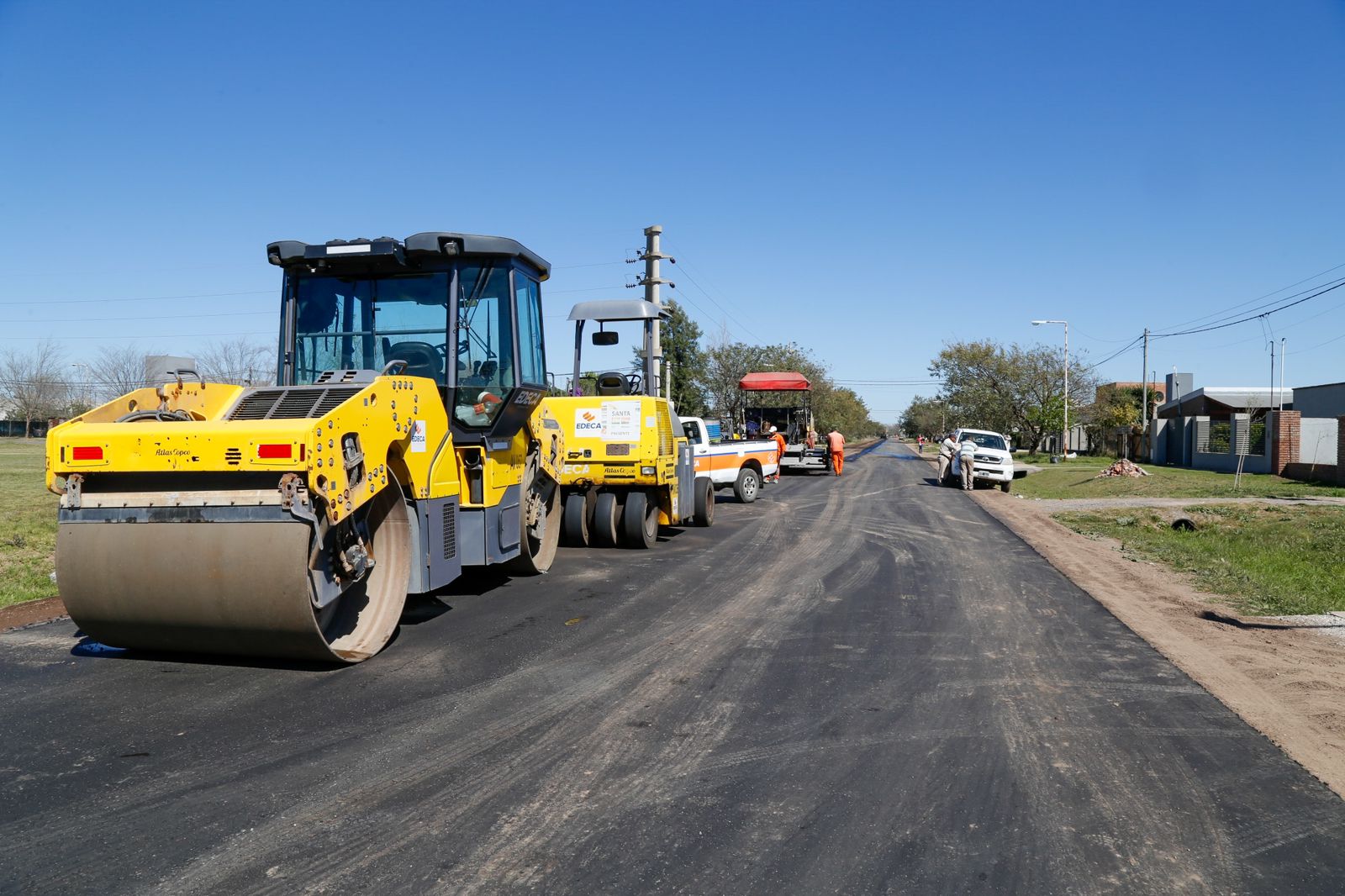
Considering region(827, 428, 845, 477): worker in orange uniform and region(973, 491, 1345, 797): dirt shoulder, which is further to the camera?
region(827, 428, 845, 477): worker in orange uniform

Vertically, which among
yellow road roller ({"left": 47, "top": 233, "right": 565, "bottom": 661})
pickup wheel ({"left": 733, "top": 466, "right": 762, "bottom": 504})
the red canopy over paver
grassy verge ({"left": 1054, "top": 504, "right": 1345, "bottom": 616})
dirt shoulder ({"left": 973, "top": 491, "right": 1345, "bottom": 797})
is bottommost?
dirt shoulder ({"left": 973, "top": 491, "right": 1345, "bottom": 797})

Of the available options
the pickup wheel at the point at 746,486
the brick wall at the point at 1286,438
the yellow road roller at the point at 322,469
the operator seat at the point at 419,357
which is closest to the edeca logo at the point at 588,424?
the yellow road roller at the point at 322,469

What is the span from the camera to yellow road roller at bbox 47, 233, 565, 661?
221 inches

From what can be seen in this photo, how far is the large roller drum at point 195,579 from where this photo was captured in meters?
5.56

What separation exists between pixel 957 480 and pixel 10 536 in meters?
23.1

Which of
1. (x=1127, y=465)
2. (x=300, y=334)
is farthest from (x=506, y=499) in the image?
(x=1127, y=465)

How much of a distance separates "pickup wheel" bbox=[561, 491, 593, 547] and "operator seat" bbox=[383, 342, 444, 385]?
4624 millimetres

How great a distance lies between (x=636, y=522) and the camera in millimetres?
12695

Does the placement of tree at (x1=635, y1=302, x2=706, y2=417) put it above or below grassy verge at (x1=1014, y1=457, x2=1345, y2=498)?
above

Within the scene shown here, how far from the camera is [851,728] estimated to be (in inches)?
209

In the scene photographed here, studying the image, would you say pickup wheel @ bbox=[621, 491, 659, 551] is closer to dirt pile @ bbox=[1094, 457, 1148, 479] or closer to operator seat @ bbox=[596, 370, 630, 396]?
operator seat @ bbox=[596, 370, 630, 396]

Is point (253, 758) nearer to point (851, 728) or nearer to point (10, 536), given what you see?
point (851, 728)

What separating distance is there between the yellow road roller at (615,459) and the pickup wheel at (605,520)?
12mm

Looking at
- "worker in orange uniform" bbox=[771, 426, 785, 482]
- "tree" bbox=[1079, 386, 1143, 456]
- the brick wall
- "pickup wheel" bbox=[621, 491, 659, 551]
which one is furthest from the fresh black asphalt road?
"tree" bbox=[1079, 386, 1143, 456]
